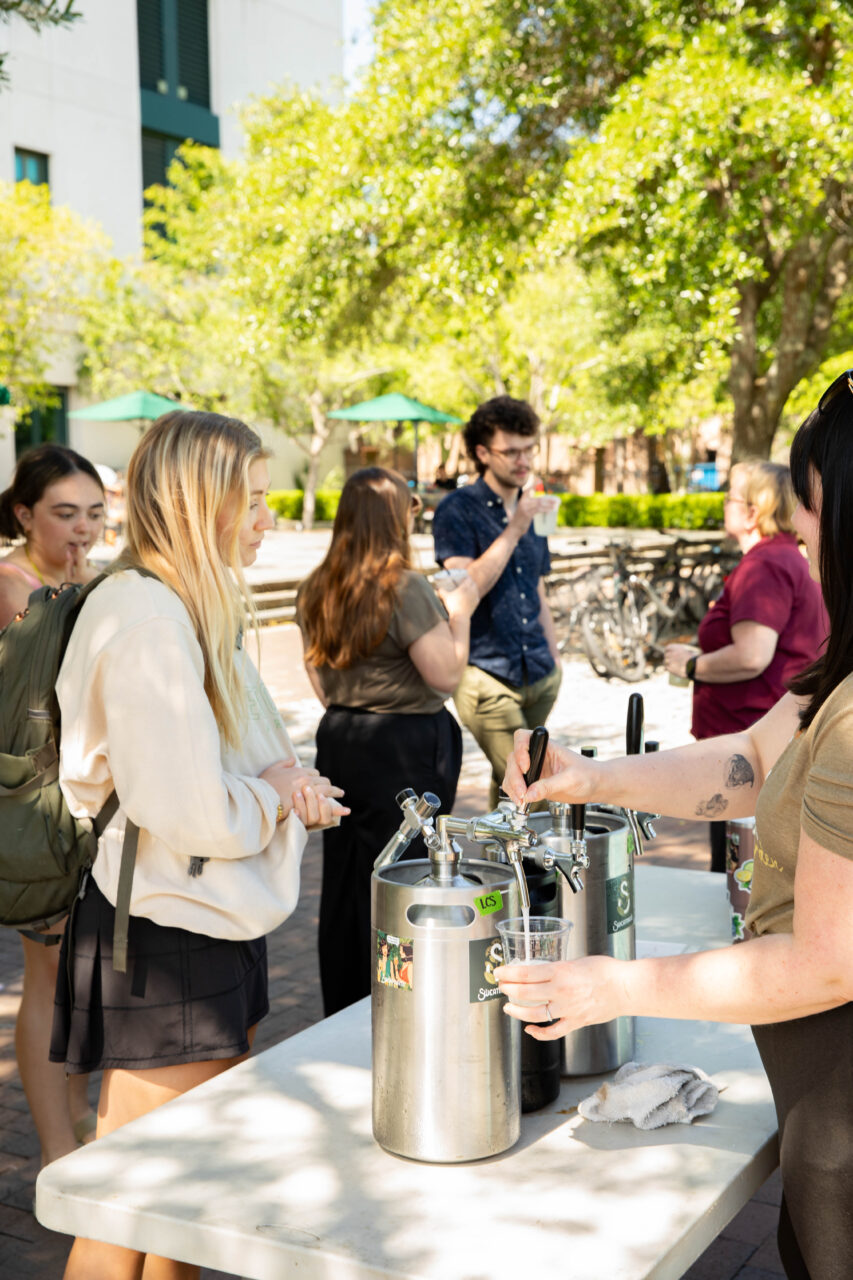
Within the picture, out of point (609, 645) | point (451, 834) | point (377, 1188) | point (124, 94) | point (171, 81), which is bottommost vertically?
point (609, 645)

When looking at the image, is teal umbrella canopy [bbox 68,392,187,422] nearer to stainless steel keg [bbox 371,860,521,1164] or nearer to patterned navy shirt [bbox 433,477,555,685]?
patterned navy shirt [bbox 433,477,555,685]

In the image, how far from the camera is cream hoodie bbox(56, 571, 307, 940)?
219 centimetres

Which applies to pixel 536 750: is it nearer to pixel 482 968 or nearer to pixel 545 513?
pixel 482 968

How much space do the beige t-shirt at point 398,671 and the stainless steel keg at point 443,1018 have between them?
7.43 feet

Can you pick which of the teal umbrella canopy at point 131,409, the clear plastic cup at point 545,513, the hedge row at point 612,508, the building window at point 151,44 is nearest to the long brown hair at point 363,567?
the clear plastic cup at point 545,513

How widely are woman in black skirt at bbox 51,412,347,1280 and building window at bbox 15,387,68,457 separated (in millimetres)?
30400

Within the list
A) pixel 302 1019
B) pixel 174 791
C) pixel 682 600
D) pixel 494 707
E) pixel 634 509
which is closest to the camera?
pixel 174 791

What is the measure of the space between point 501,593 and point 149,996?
2953 mm

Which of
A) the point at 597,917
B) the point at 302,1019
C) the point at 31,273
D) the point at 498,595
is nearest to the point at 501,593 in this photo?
the point at 498,595

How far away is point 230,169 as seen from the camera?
3116 centimetres

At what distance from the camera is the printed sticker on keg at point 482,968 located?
171cm

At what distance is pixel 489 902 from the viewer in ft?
5.61

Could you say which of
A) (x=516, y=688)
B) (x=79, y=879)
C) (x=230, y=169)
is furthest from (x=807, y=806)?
(x=230, y=169)

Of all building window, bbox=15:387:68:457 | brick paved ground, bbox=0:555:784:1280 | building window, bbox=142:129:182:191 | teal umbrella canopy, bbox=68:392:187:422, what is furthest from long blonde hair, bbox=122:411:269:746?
building window, bbox=142:129:182:191
